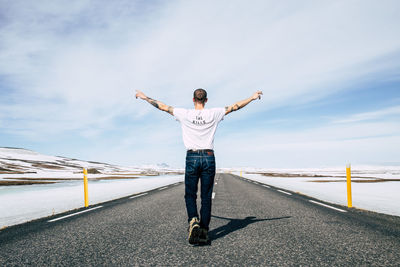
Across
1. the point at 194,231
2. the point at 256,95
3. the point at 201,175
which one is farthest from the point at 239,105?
the point at 194,231

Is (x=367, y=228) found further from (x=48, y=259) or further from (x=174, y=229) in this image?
(x=48, y=259)

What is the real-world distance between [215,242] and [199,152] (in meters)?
1.31

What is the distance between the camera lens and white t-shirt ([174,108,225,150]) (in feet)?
11.9

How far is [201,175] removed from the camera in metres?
3.60

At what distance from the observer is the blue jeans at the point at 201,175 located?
3.54m

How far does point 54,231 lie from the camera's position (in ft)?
14.7

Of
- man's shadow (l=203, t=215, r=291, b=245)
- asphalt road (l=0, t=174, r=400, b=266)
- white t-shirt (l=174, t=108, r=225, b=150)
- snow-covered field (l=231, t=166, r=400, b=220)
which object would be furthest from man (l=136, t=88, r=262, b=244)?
snow-covered field (l=231, t=166, r=400, b=220)

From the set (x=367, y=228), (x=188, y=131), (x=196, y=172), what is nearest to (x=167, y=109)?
(x=188, y=131)

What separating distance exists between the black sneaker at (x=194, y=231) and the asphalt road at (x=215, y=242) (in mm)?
90

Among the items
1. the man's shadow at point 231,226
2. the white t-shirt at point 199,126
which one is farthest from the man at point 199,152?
the man's shadow at point 231,226

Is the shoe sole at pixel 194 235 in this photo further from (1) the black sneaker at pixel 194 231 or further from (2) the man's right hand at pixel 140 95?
(2) the man's right hand at pixel 140 95

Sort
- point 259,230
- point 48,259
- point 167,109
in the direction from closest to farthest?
1. point 48,259
2. point 167,109
3. point 259,230

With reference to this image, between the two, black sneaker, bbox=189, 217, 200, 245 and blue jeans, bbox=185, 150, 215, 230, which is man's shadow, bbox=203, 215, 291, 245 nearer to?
black sneaker, bbox=189, 217, 200, 245

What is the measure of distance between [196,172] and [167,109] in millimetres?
1049
